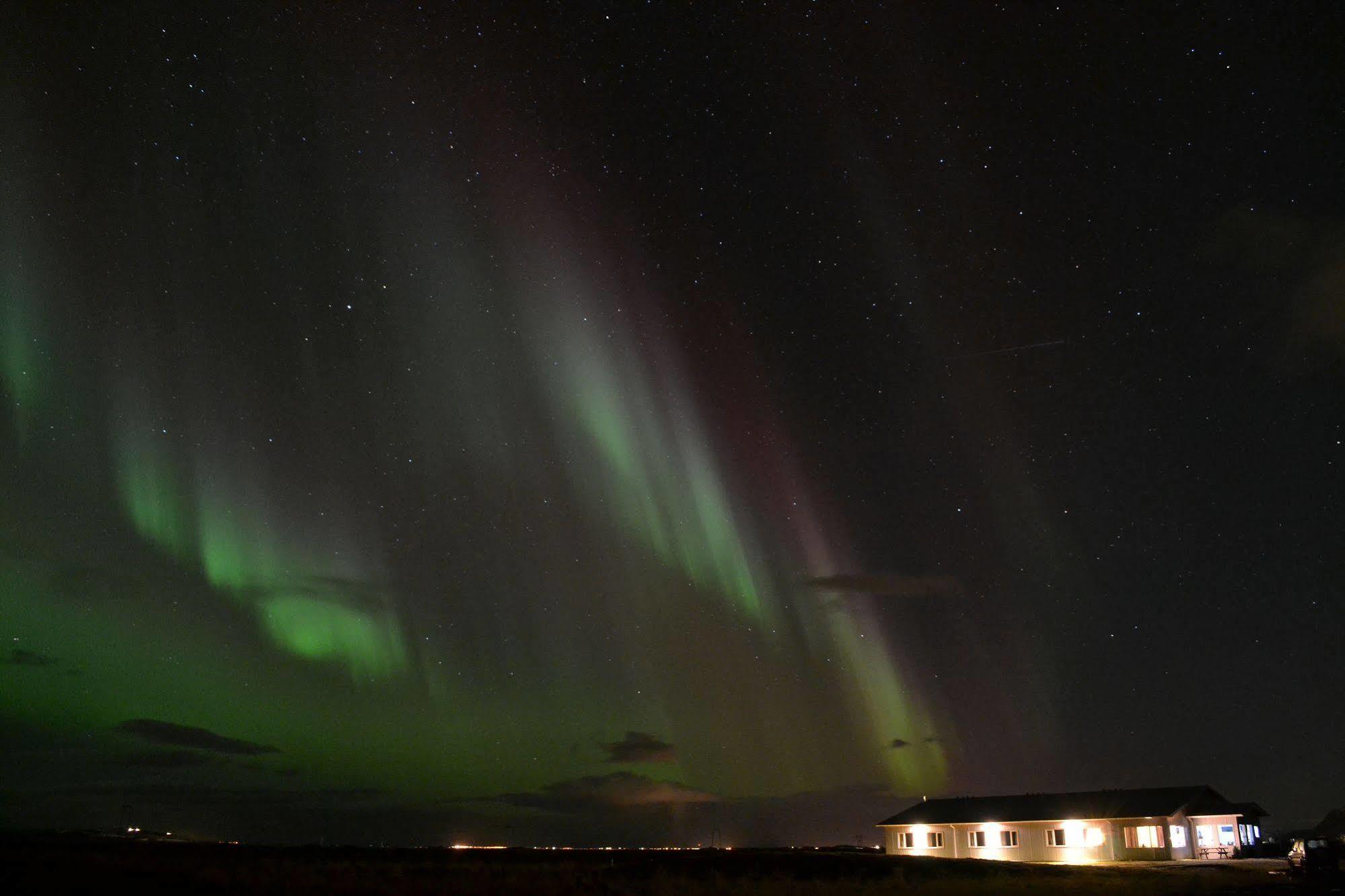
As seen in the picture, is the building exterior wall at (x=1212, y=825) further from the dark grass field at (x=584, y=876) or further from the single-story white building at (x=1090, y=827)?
the dark grass field at (x=584, y=876)

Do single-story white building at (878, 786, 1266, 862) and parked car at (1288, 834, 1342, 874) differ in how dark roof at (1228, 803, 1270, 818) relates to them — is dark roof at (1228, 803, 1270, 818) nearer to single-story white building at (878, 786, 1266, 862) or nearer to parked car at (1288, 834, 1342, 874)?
single-story white building at (878, 786, 1266, 862)

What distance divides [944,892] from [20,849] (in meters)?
32.8

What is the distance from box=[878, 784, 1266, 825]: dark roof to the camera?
43750 mm

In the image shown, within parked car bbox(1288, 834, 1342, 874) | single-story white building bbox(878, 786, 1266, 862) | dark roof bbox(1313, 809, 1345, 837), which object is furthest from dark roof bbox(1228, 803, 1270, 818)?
dark roof bbox(1313, 809, 1345, 837)

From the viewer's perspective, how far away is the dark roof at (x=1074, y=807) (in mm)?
43750

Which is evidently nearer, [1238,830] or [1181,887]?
[1181,887]

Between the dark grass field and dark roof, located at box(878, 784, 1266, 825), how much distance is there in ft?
20.4

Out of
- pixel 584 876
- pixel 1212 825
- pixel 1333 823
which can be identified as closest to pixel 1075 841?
pixel 1212 825

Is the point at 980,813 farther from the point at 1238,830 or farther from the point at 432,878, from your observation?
the point at 432,878

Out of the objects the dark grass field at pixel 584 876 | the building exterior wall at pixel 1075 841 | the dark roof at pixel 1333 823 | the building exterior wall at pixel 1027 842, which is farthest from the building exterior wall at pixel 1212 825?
the dark roof at pixel 1333 823

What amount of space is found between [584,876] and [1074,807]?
25305mm

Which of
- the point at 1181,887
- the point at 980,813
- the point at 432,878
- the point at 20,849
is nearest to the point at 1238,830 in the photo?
the point at 980,813

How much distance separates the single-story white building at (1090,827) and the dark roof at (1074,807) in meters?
0.04

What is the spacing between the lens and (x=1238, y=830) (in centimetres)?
4453
